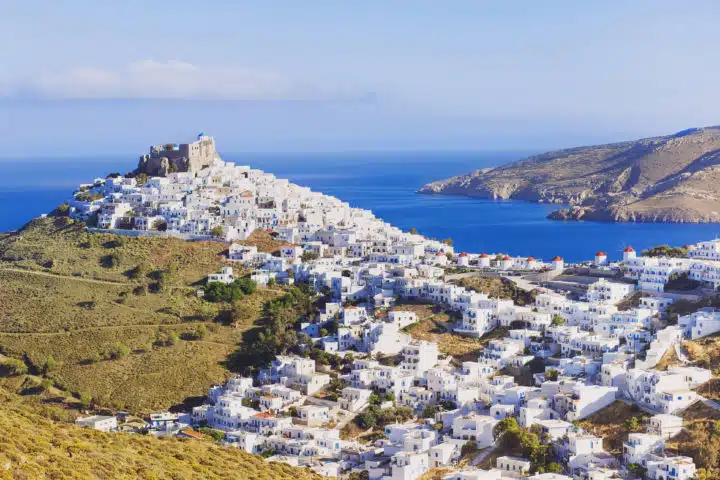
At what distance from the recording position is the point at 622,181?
12512 centimetres

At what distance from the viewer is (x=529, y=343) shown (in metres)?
41.5

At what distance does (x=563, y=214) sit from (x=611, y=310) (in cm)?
6739

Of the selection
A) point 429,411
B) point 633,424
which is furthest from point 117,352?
point 633,424

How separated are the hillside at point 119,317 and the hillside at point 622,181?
208 ft

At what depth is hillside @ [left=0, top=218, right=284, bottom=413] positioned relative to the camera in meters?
41.3

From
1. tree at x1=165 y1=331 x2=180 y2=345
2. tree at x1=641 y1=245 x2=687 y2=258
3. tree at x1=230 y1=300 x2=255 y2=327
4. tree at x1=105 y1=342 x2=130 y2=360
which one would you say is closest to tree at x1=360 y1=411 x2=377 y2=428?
tree at x1=165 y1=331 x2=180 y2=345

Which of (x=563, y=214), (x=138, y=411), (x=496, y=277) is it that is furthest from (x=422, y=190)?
(x=138, y=411)

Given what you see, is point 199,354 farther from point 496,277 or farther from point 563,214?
point 563,214

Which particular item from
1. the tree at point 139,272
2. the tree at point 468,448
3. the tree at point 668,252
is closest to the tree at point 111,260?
the tree at point 139,272

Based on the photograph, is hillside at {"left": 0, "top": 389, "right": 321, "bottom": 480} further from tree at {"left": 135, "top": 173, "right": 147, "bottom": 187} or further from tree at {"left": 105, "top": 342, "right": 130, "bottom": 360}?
tree at {"left": 135, "top": 173, "right": 147, "bottom": 187}

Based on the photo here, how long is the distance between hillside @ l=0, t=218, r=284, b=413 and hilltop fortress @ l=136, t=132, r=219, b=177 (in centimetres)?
982

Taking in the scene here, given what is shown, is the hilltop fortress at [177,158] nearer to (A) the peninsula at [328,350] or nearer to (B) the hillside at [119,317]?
(A) the peninsula at [328,350]

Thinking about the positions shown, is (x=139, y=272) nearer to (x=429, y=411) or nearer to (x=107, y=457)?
(x=429, y=411)

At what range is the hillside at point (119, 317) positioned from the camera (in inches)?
1625
